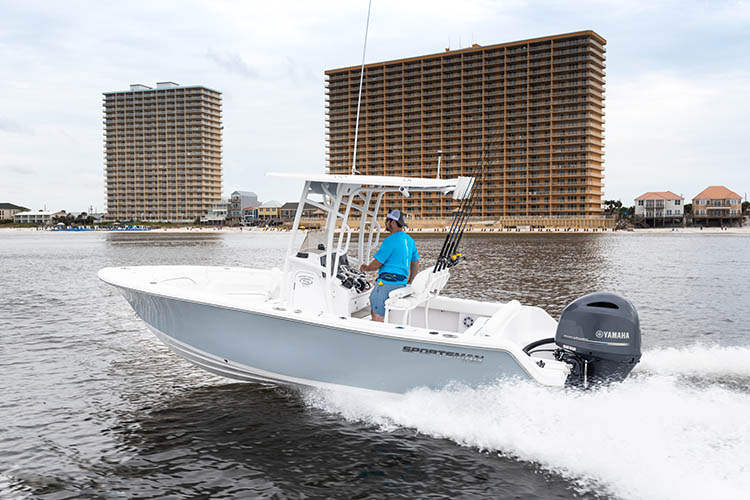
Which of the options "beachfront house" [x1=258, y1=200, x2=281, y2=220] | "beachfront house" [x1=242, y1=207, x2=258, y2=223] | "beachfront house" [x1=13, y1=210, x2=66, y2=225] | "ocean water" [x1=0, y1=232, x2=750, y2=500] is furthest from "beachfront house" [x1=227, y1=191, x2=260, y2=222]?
"ocean water" [x1=0, y1=232, x2=750, y2=500]

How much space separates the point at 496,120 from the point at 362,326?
390ft

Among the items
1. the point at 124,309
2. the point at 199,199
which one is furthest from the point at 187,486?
the point at 199,199

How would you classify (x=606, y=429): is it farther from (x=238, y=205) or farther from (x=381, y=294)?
(x=238, y=205)

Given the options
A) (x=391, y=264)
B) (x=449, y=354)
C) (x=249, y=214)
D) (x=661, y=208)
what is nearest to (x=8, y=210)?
(x=249, y=214)

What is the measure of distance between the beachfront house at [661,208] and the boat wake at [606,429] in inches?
5258

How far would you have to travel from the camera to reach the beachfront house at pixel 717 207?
387 ft

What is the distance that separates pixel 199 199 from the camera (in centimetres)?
16562

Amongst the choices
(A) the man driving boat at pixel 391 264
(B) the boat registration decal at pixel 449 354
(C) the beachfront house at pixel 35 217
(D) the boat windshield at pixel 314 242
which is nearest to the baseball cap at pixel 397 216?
(A) the man driving boat at pixel 391 264

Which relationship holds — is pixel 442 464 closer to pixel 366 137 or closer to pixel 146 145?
pixel 366 137

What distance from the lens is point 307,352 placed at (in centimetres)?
605

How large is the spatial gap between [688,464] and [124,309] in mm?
13949

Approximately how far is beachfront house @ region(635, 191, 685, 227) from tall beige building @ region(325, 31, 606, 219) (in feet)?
61.1

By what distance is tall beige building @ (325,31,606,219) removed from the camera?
11512cm

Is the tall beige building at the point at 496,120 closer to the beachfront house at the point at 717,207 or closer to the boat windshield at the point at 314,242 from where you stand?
the beachfront house at the point at 717,207
